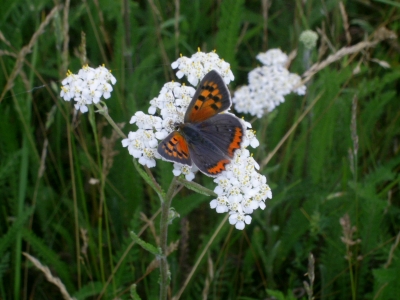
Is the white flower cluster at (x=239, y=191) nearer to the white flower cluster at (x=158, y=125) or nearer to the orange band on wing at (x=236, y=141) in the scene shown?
the orange band on wing at (x=236, y=141)

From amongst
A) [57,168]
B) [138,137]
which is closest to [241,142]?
[138,137]

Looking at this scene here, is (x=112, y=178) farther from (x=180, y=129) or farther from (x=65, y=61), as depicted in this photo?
(x=180, y=129)

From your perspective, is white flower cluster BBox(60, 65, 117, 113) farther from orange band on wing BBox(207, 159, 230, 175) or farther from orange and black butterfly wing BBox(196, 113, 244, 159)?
orange band on wing BBox(207, 159, 230, 175)

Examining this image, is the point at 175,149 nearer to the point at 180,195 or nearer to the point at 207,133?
the point at 207,133

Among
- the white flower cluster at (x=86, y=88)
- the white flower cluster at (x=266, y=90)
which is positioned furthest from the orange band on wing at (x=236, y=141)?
the white flower cluster at (x=266, y=90)

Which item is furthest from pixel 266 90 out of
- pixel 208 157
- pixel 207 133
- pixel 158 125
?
pixel 208 157
